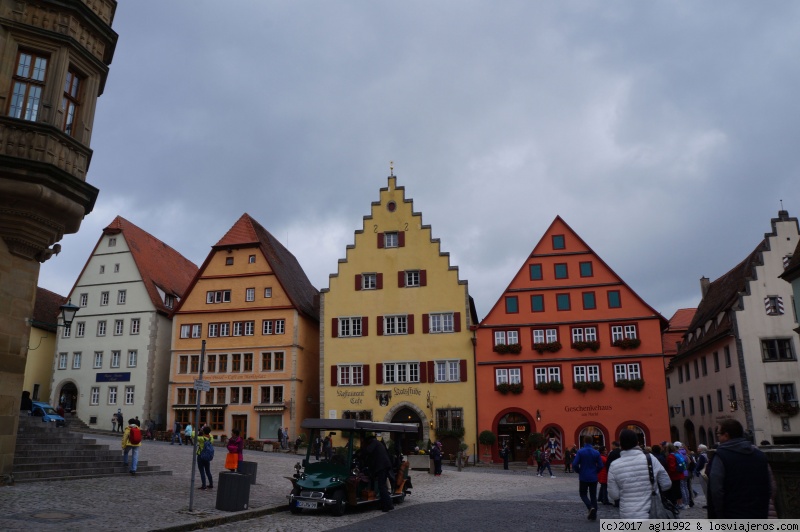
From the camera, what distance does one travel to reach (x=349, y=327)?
1730 inches

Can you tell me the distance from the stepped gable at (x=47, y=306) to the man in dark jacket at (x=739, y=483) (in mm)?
51516

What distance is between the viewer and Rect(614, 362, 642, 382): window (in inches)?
1529

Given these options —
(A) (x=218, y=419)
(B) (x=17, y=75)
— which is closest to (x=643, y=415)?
(A) (x=218, y=419)

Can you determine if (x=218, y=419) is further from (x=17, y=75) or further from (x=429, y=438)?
(x=17, y=75)

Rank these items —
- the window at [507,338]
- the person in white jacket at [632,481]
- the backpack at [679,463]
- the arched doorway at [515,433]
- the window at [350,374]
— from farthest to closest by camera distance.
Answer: the window at [350,374]
the window at [507,338]
the arched doorway at [515,433]
the backpack at [679,463]
the person in white jacket at [632,481]

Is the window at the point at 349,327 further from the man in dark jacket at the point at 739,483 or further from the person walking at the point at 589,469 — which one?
the man in dark jacket at the point at 739,483

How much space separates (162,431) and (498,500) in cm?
3144

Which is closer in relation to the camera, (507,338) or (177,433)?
(507,338)

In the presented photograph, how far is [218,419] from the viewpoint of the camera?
45.1 meters

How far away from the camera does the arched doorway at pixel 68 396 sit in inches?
1881

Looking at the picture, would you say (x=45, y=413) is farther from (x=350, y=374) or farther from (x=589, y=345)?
(x=589, y=345)

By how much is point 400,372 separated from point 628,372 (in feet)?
44.8

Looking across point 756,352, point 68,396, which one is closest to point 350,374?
point 68,396

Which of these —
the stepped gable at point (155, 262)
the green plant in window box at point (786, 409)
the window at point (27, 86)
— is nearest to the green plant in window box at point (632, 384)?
the green plant in window box at point (786, 409)
